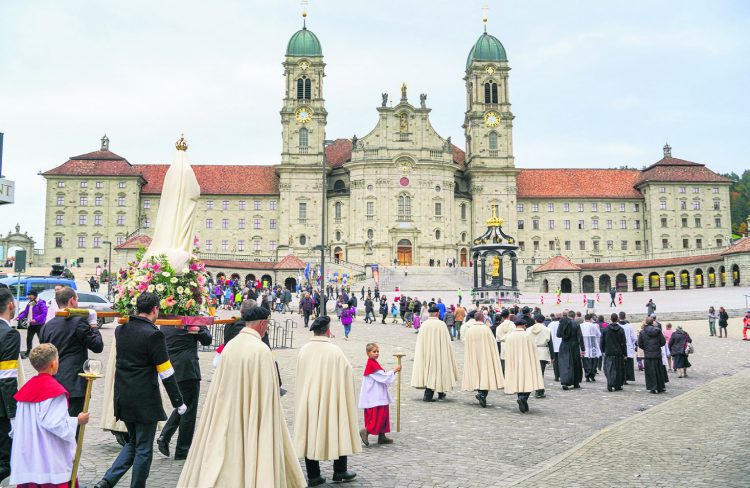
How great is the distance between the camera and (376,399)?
10008 mm

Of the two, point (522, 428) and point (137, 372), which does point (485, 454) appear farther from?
point (137, 372)

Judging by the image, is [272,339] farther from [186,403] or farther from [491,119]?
[491,119]

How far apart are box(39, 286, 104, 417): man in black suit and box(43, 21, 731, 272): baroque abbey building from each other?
217ft

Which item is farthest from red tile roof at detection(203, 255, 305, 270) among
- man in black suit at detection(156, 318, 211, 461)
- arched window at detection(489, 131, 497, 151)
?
man in black suit at detection(156, 318, 211, 461)

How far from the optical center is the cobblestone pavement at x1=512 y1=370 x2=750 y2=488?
809 centimetres

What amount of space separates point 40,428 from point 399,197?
2795 inches

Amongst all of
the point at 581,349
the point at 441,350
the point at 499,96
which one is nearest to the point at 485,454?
the point at 441,350

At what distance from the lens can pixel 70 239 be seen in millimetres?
78062

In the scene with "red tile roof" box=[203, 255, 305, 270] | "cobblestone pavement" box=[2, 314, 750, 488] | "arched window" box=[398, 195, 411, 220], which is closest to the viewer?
"cobblestone pavement" box=[2, 314, 750, 488]

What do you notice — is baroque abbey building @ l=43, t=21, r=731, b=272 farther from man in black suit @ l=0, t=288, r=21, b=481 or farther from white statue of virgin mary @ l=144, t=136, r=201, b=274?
man in black suit @ l=0, t=288, r=21, b=481

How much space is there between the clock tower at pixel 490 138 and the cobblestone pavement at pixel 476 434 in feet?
201

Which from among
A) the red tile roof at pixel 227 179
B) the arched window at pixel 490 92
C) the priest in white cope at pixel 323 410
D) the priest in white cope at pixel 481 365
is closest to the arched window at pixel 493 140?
the arched window at pixel 490 92

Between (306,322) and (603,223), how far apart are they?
60.9 m

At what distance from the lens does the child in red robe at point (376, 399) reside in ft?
32.8
